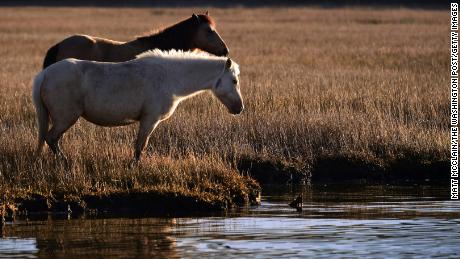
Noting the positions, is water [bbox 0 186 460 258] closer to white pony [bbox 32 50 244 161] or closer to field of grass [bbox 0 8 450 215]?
field of grass [bbox 0 8 450 215]

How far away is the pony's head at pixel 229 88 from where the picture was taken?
11.4 metres

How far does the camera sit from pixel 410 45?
2867 centimetres

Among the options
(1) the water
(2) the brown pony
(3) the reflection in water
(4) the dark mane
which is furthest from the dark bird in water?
(4) the dark mane

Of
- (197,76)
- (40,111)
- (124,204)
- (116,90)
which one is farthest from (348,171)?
(40,111)

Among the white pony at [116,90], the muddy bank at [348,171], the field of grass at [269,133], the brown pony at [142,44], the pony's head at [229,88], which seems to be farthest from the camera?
the brown pony at [142,44]

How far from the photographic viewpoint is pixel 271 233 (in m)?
8.70

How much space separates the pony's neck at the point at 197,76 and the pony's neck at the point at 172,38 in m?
3.08

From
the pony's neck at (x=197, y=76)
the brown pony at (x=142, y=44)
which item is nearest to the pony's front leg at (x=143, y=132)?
the pony's neck at (x=197, y=76)

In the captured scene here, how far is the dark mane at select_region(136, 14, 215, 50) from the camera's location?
14383 millimetres

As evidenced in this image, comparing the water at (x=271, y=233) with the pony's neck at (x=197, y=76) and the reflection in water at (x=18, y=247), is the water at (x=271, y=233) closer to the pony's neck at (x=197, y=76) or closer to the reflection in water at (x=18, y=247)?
the reflection in water at (x=18, y=247)

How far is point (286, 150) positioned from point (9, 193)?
4.15 meters

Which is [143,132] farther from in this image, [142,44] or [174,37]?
[174,37]

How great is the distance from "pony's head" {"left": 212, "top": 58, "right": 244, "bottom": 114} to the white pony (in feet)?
0.43

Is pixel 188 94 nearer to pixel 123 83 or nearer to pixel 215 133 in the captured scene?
pixel 123 83
